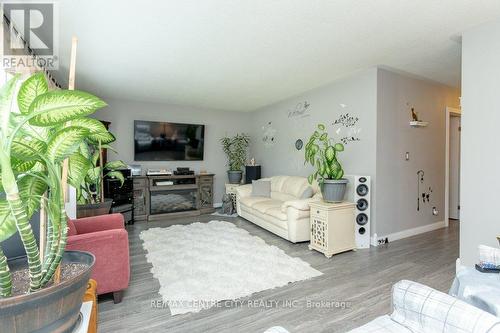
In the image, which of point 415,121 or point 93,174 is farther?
point 415,121

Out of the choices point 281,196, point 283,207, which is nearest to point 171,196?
point 281,196

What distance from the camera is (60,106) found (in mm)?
801

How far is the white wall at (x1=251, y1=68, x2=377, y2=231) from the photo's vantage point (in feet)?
11.6

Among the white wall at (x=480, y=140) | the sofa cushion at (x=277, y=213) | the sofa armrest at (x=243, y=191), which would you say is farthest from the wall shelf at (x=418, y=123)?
the sofa armrest at (x=243, y=191)

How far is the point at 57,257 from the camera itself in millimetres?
884

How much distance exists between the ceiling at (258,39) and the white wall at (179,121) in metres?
1.15

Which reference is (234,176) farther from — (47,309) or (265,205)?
(47,309)

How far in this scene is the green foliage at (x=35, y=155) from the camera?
771 mm

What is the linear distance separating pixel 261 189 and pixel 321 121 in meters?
1.80

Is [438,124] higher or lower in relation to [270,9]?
lower

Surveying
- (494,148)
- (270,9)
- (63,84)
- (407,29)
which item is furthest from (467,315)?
(63,84)

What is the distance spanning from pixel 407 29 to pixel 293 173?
10.5 ft

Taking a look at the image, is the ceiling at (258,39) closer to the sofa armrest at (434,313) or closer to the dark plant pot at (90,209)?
the dark plant pot at (90,209)

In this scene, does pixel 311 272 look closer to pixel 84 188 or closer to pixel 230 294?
pixel 230 294
